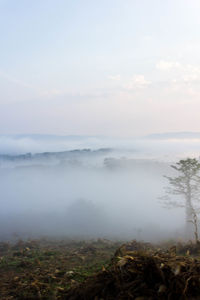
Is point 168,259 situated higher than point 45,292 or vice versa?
point 168,259

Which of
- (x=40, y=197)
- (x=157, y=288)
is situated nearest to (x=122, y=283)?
(x=157, y=288)

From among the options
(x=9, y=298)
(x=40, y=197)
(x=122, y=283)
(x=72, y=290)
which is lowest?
(x=40, y=197)

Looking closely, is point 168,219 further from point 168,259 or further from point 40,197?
point 40,197

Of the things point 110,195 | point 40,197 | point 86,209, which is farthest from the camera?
point 40,197

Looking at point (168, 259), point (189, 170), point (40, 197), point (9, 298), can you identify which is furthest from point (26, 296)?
point (40, 197)

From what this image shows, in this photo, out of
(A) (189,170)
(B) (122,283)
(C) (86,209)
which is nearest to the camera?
(B) (122,283)

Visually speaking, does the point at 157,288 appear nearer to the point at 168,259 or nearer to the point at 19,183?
the point at 168,259

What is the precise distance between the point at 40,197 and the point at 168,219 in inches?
2425

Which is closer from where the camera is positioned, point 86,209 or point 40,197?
point 86,209

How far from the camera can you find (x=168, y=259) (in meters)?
5.00

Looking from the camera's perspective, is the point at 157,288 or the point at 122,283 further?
the point at 122,283

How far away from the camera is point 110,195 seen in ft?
315

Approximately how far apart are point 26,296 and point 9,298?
439mm

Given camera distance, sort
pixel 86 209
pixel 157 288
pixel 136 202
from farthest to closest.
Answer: pixel 136 202 < pixel 86 209 < pixel 157 288
